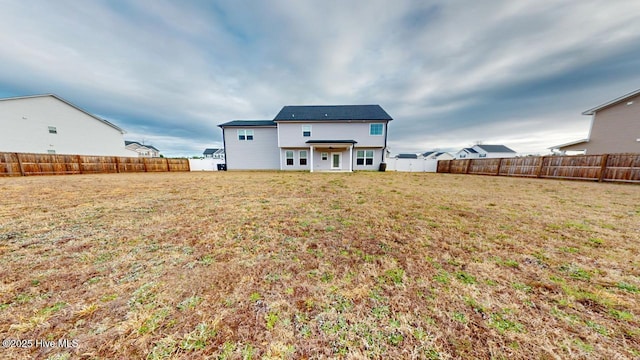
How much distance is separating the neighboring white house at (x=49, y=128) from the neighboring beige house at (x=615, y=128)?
41.7 metres

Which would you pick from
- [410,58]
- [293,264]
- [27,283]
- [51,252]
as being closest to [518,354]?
[293,264]

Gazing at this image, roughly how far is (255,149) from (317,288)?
1863 centimetres

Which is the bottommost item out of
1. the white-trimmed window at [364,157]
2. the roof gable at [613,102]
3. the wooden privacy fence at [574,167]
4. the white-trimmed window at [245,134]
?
the wooden privacy fence at [574,167]

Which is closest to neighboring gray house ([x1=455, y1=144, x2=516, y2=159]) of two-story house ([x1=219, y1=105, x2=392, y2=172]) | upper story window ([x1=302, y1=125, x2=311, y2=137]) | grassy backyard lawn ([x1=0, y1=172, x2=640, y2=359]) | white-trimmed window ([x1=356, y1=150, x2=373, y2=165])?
two-story house ([x1=219, y1=105, x2=392, y2=172])

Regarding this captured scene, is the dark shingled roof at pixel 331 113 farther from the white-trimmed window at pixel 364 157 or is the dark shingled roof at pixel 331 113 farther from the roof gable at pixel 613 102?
the roof gable at pixel 613 102

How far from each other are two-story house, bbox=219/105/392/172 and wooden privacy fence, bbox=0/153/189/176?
6.54m

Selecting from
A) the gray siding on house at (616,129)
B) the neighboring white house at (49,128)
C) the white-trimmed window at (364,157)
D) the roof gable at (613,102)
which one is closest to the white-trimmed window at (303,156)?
the white-trimmed window at (364,157)

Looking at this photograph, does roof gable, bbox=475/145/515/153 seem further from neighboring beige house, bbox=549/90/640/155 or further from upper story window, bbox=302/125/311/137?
upper story window, bbox=302/125/311/137

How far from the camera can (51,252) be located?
7.97 ft

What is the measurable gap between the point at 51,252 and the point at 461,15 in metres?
14.8

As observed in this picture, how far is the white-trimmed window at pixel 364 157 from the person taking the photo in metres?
18.1

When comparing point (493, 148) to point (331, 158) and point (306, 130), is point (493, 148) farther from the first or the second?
point (306, 130)

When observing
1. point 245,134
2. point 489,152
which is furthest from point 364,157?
point 489,152

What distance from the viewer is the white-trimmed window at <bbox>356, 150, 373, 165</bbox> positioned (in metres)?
18.1
